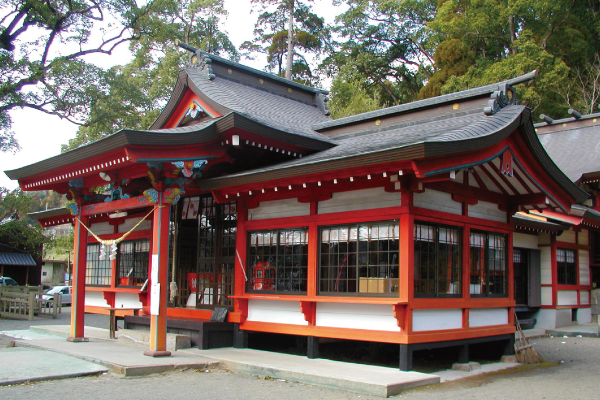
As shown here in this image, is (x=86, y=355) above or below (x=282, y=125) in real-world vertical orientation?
below

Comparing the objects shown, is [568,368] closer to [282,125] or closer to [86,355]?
[282,125]

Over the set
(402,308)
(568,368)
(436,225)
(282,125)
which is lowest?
(568,368)

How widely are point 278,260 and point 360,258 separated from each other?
77.1 inches

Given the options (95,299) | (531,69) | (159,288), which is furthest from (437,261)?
(531,69)

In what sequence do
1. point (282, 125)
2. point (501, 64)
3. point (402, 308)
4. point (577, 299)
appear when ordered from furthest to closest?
point (501, 64), point (577, 299), point (282, 125), point (402, 308)

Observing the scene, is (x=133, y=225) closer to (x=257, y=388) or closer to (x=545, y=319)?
(x=257, y=388)

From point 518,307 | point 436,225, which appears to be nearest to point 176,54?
point 518,307

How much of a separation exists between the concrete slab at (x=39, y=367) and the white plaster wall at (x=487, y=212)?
22.9 feet

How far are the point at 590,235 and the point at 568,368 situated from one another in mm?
9290

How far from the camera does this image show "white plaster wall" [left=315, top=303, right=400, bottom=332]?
8.78 metres

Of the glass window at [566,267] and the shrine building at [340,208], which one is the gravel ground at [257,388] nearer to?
the shrine building at [340,208]

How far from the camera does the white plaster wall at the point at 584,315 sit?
17.0 meters

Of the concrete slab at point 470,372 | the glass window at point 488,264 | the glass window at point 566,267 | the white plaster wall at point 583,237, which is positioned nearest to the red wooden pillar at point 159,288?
the concrete slab at point 470,372

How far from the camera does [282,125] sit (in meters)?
12.8
